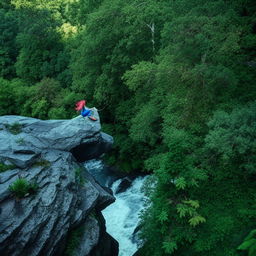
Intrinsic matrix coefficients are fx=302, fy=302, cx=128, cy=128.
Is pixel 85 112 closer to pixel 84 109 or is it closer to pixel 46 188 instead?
pixel 84 109

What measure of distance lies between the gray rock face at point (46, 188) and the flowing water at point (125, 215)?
248 centimetres

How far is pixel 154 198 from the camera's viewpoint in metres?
12.1

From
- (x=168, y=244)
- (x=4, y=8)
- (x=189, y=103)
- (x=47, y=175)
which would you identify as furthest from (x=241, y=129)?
(x=4, y=8)

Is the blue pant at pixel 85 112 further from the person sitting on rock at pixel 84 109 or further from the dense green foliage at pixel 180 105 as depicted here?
the dense green foliage at pixel 180 105

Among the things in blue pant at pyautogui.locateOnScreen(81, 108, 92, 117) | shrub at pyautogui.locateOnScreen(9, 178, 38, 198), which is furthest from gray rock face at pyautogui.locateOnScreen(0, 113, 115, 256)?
blue pant at pyautogui.locateOnScreen(81, 108, 92, 117)

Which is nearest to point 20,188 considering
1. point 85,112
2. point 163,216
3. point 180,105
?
point 85,112

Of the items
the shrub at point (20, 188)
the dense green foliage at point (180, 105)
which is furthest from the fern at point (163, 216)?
the shrub at point (20, 188)

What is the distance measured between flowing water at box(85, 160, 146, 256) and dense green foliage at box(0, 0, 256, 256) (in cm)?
206

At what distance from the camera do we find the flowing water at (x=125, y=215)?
15531 millimetres

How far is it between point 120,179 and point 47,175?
9134 millimetres

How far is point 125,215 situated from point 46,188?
21.4 feet

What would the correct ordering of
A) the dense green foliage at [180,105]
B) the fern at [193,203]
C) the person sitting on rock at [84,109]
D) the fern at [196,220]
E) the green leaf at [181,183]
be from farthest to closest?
the person sitting on rock at [84,109] → the dense green foliage at [180,105] → the fern at [193,203] → the green leaf at [181,183] → the fern at [196,220]

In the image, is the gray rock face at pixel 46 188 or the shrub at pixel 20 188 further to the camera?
the shrub at pixel 20 188

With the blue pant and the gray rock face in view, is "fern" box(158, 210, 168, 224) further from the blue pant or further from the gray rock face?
the blue pant
